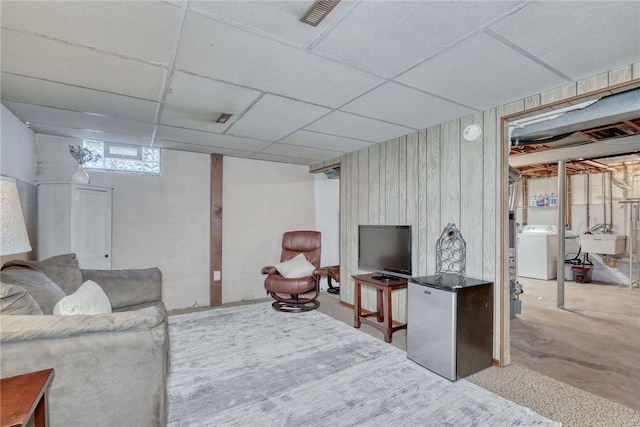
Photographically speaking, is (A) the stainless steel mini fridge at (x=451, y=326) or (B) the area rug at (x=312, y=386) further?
(A) the stainless steel mini fridge at (x=451, y=326)

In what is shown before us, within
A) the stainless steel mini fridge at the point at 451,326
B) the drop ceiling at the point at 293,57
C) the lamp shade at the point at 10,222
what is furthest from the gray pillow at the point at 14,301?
the stainless steel mini fridge at the point at 451,326

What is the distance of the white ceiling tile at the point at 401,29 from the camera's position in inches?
55.4

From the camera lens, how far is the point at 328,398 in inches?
81.7

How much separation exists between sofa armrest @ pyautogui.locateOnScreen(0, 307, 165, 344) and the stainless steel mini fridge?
198cm

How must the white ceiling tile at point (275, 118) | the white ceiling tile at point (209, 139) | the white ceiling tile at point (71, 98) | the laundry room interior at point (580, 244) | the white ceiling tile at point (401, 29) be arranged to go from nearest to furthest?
the white ceiling tile at point (401, 29) → the white ceiling tile at point (71, 98) → the laundry room interior at point (580, 244) → the white ceiling tile at point (275, 118) → the white ceiling tile at point (209, 139)

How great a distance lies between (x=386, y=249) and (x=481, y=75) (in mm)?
1979

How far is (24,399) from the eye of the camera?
1041mm

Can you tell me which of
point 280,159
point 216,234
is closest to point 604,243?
point 280,159

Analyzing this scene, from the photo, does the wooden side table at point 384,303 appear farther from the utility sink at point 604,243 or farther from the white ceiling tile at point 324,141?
the utility sink at point 604,243

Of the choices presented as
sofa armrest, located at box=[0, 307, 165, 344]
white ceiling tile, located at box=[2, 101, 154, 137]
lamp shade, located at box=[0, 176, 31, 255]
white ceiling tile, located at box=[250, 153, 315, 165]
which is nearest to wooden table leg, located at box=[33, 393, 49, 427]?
sofa armrest, located at box=[0, 307, 165, 344]

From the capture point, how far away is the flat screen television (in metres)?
3.23

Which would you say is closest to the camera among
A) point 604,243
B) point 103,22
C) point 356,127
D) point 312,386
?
point 103,22

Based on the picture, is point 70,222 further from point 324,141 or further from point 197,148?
point 324,141

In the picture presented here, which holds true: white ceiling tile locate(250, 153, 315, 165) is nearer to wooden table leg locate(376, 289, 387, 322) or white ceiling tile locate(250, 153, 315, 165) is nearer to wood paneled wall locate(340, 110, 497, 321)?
wood paneled wall locate(340, 110, 497, 321)
